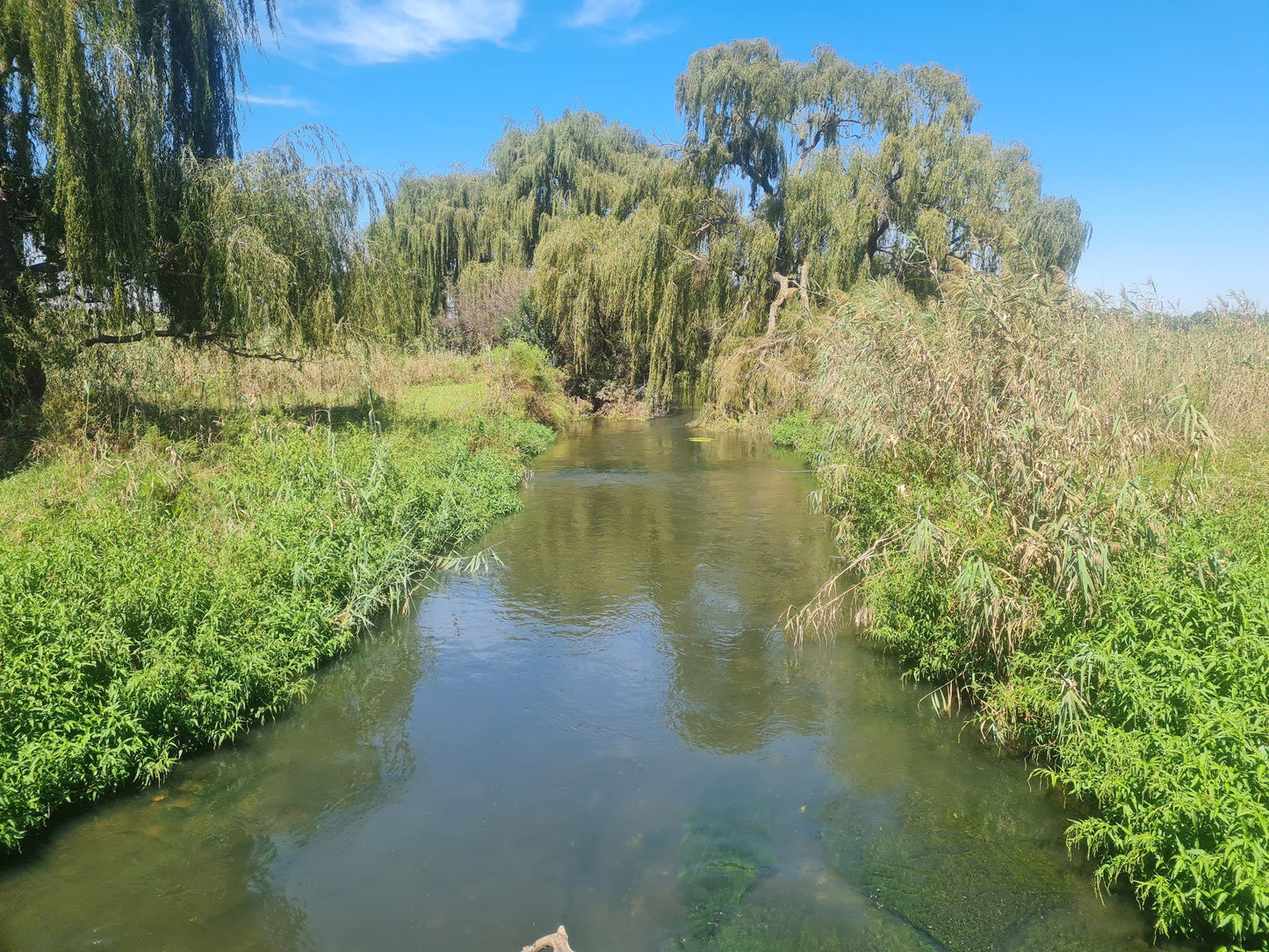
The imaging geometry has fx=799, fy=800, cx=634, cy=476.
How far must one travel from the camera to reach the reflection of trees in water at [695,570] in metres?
6.48

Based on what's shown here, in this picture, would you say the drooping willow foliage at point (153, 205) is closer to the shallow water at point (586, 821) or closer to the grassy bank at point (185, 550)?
the grassy bank at point (185, 550)

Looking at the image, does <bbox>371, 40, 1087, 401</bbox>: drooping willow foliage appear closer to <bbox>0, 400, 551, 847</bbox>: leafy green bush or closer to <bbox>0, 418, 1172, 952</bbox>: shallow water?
<bbox>0, 400, 551, 847</bbox>: leafy green bush

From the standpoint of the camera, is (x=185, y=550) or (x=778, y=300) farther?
(x=778, y=300)

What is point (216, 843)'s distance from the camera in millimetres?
4586

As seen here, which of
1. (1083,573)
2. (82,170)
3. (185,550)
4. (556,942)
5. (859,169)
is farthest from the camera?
(859,169)

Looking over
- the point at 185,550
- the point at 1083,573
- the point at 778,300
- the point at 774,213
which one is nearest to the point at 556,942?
the point at 1083,573

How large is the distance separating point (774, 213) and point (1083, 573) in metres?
17.8

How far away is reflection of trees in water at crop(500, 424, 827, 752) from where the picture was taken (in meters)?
6.48

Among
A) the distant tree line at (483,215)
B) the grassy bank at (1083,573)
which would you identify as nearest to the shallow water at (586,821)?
the grassy bank at (1083,573)

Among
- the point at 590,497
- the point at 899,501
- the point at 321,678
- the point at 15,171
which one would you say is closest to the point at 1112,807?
the point at 899,501

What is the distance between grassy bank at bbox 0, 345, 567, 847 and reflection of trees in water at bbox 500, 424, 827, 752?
1221mm

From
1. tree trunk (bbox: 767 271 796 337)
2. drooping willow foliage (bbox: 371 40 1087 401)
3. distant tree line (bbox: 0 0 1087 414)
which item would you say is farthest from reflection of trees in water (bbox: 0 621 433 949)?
tree trunk (bbox: 767 271 796 337)

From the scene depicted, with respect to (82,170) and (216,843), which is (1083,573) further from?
(82,170)

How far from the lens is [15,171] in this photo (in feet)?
33.1
